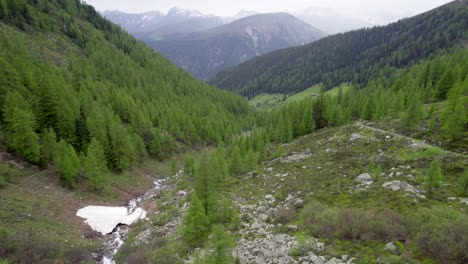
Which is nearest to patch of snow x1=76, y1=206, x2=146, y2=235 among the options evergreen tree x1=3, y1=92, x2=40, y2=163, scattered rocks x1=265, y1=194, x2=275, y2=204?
evergreen tree x1=3, y1=92, x2=40, y2=163

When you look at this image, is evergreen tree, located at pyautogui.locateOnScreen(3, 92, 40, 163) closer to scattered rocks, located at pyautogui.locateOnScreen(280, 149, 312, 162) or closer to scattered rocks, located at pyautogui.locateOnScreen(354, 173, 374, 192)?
scattered rocks, located at pyautogui.locateOnScreen(280, 149, 312, 162)

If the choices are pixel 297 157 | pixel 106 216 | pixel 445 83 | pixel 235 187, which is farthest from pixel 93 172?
pixel 445 83

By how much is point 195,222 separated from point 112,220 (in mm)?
19317

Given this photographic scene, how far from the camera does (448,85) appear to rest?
216 ft

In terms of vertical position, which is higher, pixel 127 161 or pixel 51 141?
pixel 51 141

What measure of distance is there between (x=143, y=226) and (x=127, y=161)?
24.4 metres

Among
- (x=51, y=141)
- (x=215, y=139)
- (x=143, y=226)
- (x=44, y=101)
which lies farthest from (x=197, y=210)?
(x=215, y=139)

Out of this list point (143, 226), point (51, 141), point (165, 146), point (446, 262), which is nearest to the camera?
point (446, 262)

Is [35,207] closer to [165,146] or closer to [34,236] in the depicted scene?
[34,236]

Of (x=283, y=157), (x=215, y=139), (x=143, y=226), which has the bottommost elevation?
(x=215, y=139)

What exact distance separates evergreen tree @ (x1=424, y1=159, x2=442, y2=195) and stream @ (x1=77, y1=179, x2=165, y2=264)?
34674 mm

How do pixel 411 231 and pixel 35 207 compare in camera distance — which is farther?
pixel 35 207

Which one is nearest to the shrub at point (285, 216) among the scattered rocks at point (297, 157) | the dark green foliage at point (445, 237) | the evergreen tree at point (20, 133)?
the dark green foliage at point (445, 237)

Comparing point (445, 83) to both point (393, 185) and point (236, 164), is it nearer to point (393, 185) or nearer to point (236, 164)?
point (393, 185)
